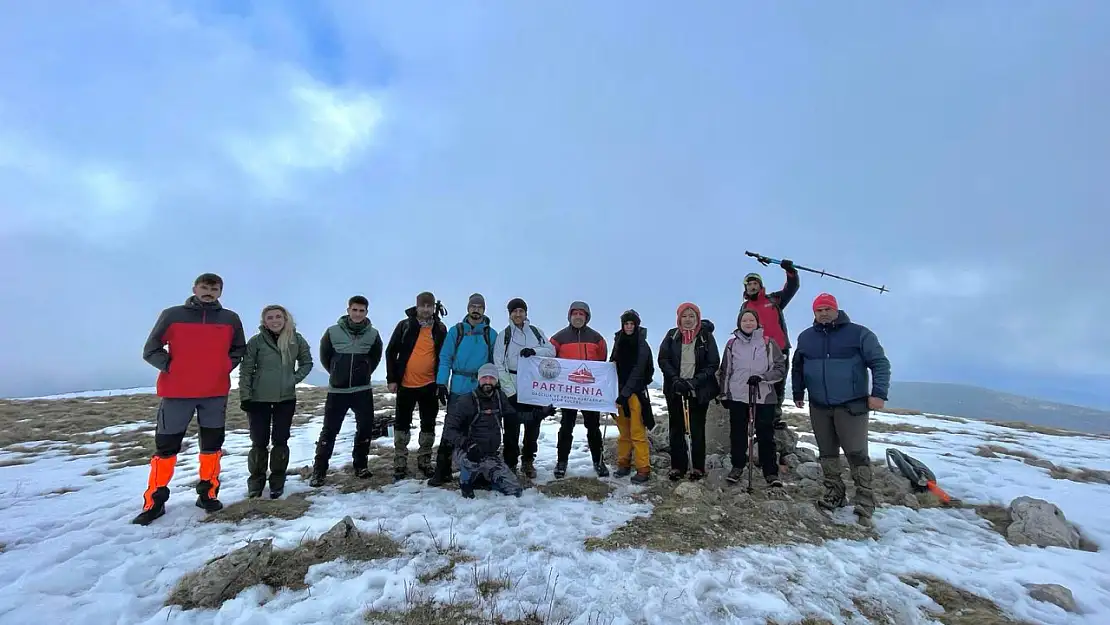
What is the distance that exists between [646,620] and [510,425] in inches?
173

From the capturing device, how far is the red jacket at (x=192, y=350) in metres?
5.92

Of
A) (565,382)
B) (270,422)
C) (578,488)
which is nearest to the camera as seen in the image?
(270,422)

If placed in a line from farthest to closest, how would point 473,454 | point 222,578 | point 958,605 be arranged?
point 473,454, point 958,605, point 222,578

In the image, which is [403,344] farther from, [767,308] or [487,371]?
[767,308]

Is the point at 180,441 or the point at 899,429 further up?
the point at 180,441

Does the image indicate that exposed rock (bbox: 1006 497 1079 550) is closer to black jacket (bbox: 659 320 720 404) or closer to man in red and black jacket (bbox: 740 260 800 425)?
man in red and black jacket (bbox: 740 260 800 425)

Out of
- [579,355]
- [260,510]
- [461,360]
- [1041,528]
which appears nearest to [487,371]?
[461,360]

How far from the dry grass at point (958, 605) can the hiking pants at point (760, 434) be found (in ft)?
8.80

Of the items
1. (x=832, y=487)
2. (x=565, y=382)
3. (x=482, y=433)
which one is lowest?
(x=832, y=487)

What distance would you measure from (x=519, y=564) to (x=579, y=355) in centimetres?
424

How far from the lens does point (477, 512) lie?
245 inches

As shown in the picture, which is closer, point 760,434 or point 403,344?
point 760,434

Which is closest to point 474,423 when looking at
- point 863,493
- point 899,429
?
point 863,493

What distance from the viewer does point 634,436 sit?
8172 millimetres
